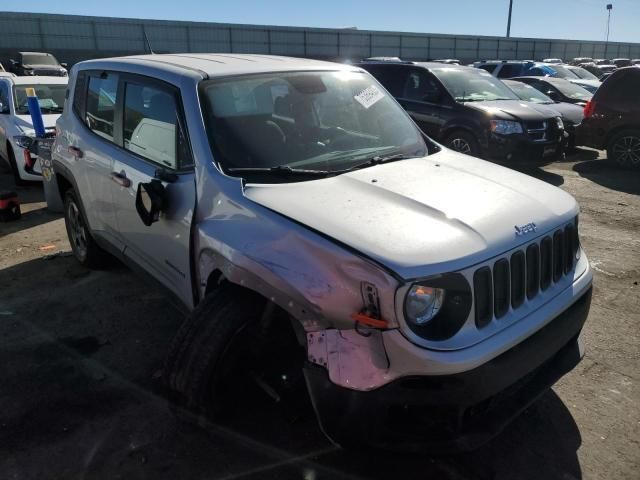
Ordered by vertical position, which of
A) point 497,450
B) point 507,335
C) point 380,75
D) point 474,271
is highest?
point 380,75

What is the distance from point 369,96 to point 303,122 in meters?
0.71

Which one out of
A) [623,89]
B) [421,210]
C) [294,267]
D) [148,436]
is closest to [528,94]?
[623,89]

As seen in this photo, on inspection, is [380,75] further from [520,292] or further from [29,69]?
[29,69]

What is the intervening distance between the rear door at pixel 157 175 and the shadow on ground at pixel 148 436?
0.67 metres

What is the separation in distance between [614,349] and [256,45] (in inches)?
1472

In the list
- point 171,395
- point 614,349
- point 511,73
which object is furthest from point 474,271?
point 511,73

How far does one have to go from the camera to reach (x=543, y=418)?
297cm

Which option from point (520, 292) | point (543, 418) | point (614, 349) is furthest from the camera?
point (614, 349)

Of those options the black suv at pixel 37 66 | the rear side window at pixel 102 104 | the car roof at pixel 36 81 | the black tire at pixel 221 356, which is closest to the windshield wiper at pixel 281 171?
the black tire at pixel 221 356

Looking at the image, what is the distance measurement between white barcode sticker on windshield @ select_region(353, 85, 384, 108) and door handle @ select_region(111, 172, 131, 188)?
1623mm

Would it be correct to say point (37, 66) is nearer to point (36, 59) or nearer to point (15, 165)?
point (36, 59)

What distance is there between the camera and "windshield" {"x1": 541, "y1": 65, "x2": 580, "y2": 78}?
1667 cm

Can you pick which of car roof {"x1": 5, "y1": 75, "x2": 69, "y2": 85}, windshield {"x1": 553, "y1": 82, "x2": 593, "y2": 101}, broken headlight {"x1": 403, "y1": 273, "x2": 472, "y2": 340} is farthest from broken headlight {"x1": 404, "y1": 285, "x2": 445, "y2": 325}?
windshield {"x1": 553, "y1": 82, "x2": 593, "y2": 101}

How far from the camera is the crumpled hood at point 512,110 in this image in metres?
8.54
